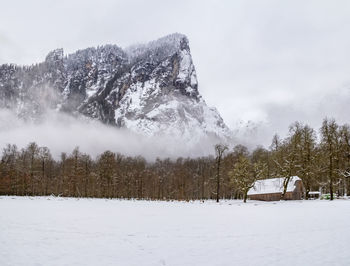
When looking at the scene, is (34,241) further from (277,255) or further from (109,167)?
(109,167)

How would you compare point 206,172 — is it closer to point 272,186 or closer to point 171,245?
point 272,186

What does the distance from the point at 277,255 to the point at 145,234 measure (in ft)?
23.9

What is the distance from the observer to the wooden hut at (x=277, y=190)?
223 feet

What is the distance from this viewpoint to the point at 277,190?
69312 mm

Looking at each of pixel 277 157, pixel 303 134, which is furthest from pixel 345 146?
pixel 277 157

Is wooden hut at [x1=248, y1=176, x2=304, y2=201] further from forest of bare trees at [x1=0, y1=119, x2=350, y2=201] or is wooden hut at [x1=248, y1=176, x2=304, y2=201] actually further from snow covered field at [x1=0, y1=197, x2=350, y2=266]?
snow covered field at [x1=0, y1=197, x2=350, y2=266]

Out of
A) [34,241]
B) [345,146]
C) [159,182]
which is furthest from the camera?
[159,182]

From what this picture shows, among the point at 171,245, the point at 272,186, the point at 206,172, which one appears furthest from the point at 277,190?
the point at 171,245

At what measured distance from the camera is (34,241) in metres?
13.0

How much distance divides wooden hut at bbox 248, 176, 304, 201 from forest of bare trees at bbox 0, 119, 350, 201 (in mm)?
2207

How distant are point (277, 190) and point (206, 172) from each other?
5219cm

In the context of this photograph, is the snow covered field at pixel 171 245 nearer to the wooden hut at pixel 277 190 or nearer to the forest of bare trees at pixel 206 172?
the forest of bare trees at pixel 206 172

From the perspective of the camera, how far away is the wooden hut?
6788 cm

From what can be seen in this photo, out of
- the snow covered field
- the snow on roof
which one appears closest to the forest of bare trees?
the snow on roof
